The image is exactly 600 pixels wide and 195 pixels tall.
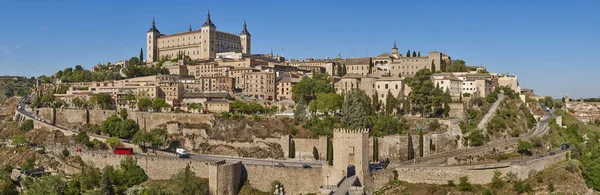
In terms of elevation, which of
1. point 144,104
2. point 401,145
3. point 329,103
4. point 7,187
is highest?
point 329,103

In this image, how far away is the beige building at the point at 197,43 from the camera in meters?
102

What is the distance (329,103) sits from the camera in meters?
57.8

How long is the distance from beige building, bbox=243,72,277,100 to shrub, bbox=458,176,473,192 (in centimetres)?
3951

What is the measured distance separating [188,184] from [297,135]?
53.5 ft

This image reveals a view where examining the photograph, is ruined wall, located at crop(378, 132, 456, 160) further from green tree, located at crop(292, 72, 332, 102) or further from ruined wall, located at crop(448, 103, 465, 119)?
Answer: green tree, located at crop(292, 72, 332, 102)

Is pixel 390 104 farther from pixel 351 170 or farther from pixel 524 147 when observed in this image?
pixel 351 170

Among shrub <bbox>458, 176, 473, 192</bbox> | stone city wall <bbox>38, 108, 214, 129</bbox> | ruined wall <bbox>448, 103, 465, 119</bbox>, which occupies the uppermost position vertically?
ruined wall <bbox>448, 103, 465, 119</bbox>

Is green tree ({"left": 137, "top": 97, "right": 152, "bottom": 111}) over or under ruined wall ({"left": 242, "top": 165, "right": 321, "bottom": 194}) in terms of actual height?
over

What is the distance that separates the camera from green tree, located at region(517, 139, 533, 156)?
47.2 m

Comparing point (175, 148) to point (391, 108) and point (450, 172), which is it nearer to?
point (391, 108)

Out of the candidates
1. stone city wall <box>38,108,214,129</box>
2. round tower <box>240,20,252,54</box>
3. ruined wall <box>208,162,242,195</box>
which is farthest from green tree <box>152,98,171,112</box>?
round tower <box>240,20,252,54</box>

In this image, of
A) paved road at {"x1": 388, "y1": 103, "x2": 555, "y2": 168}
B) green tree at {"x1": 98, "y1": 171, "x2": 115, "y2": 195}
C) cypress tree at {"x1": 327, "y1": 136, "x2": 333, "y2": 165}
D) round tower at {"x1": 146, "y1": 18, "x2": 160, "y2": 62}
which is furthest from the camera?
round tower at {"x1": 146, "y1": 18, "x2": 160, "y2": 62}

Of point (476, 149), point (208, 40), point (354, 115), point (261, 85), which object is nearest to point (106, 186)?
point (354, 115)

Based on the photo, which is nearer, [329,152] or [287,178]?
[287,178]
